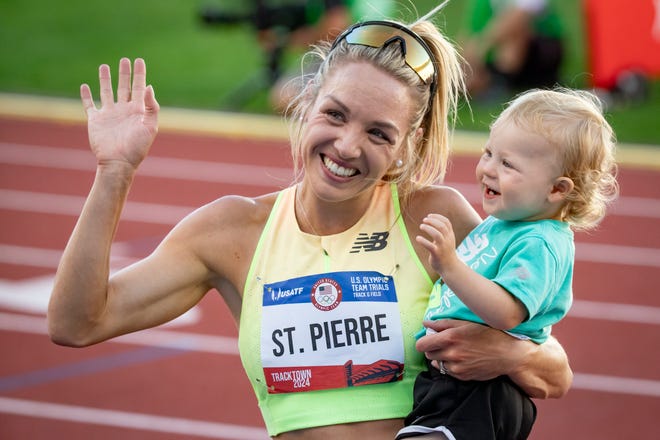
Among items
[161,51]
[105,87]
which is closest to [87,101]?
[105,87]

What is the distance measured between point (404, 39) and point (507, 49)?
9713 millimetres

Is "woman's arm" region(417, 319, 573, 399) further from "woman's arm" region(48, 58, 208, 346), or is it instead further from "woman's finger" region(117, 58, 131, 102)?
"woman's finger" region(117, 58, 131, 102)

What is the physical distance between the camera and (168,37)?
15.9 m

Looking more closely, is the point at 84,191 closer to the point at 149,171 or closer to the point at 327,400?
the point at 149,171

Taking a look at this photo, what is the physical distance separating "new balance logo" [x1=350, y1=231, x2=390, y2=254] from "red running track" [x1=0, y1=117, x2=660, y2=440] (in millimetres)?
1267

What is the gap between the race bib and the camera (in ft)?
9.06

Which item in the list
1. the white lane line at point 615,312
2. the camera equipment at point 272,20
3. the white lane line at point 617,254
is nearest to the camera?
the white lane line at point 615,312

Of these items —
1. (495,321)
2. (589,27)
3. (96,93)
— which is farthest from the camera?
(96,93)

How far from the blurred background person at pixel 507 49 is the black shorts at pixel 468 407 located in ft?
31.5

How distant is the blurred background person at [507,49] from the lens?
479 inches

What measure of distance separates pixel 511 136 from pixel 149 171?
8204 millimetres

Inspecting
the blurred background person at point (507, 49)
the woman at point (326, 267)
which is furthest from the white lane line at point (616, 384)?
the blurred background person at point (507, 49)

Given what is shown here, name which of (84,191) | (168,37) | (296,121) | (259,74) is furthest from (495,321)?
(168,37)

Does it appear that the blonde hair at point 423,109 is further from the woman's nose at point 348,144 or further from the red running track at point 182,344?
the red running track at point 182,344
